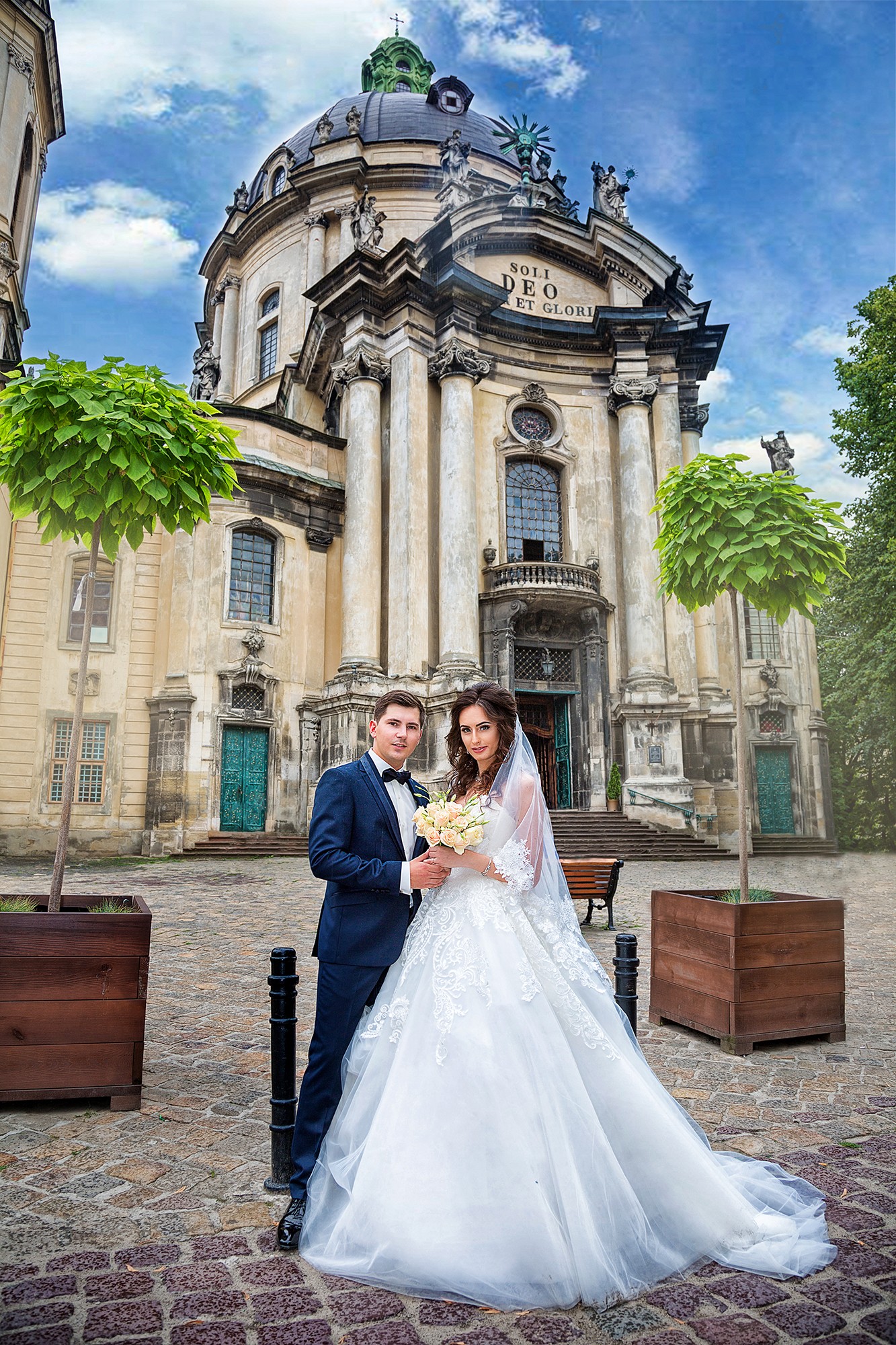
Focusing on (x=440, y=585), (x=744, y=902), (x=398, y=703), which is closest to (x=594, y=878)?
(x=744, y=902)

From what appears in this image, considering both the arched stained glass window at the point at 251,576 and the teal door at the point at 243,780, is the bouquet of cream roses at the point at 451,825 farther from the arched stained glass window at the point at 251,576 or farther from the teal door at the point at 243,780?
the arched stained glass window at the point at 251,576

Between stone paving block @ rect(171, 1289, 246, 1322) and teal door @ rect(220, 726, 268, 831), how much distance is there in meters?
18.8

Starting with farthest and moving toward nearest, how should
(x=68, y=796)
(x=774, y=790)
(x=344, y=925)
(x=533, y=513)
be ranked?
(x=774, y=790), (x=533, y=513), (x=68, y=796), (x=344, y=925)

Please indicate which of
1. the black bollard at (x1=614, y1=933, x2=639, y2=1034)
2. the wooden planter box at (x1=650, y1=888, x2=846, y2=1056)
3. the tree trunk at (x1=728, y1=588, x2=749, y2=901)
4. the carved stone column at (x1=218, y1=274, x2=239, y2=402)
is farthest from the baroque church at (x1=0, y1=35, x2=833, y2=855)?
the black bollard at (x1=614, y1=933, x2=639, y2=1034)

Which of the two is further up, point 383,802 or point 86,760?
point 86,760

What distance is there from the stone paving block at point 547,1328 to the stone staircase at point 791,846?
2209 cm

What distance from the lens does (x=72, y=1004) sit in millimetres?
4242

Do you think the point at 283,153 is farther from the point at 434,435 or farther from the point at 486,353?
the point at 434,435

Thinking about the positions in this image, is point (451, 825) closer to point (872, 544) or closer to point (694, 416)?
point (872, 544)

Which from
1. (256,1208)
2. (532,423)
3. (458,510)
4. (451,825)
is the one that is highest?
(532,423)

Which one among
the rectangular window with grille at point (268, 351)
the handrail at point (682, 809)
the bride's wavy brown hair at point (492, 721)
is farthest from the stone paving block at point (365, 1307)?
the rectangular window with grille at point (268, 351)

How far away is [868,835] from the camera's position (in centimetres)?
3017

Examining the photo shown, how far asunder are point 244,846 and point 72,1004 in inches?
643

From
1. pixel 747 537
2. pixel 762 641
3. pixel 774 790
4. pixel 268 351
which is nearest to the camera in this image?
pixel 747 537
